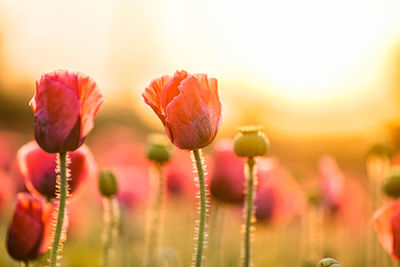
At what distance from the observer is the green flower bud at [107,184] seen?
2.35 metres

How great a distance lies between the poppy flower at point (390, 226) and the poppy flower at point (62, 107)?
1090 mm

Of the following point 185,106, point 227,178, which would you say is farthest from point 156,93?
point 227,178

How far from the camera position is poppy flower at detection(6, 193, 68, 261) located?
1.96m

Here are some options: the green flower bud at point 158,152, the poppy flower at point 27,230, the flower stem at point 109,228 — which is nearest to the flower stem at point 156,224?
the green flower bud at point 158,152

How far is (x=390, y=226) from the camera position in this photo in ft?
6.81

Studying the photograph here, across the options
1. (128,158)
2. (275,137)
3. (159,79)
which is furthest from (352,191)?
(275,137)

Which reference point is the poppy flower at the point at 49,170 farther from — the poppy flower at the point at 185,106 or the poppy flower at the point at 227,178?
the poppy flower at the point at 227,178

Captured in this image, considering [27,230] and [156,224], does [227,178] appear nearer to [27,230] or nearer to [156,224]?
[156,224]

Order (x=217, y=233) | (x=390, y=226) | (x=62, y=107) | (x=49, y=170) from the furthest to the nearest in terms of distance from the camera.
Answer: (x=217, y=233) → (x=49, y=170) → (x=390, y=226) → (x=62, y=107)

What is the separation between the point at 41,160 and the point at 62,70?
0.71 m

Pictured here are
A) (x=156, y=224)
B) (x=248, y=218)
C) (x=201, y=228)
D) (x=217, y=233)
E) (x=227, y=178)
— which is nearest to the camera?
(x=201, y=228)

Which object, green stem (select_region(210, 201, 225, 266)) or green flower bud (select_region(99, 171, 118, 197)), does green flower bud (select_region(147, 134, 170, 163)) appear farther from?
green stem (select_region(210, 201, 225, 266))

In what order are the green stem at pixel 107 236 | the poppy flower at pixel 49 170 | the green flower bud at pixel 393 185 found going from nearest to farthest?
the poppy flower at pixel 49 170
the green stem at pixel 107 236
the green flower bud at pixel 393 185

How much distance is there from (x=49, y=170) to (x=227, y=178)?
95cm
